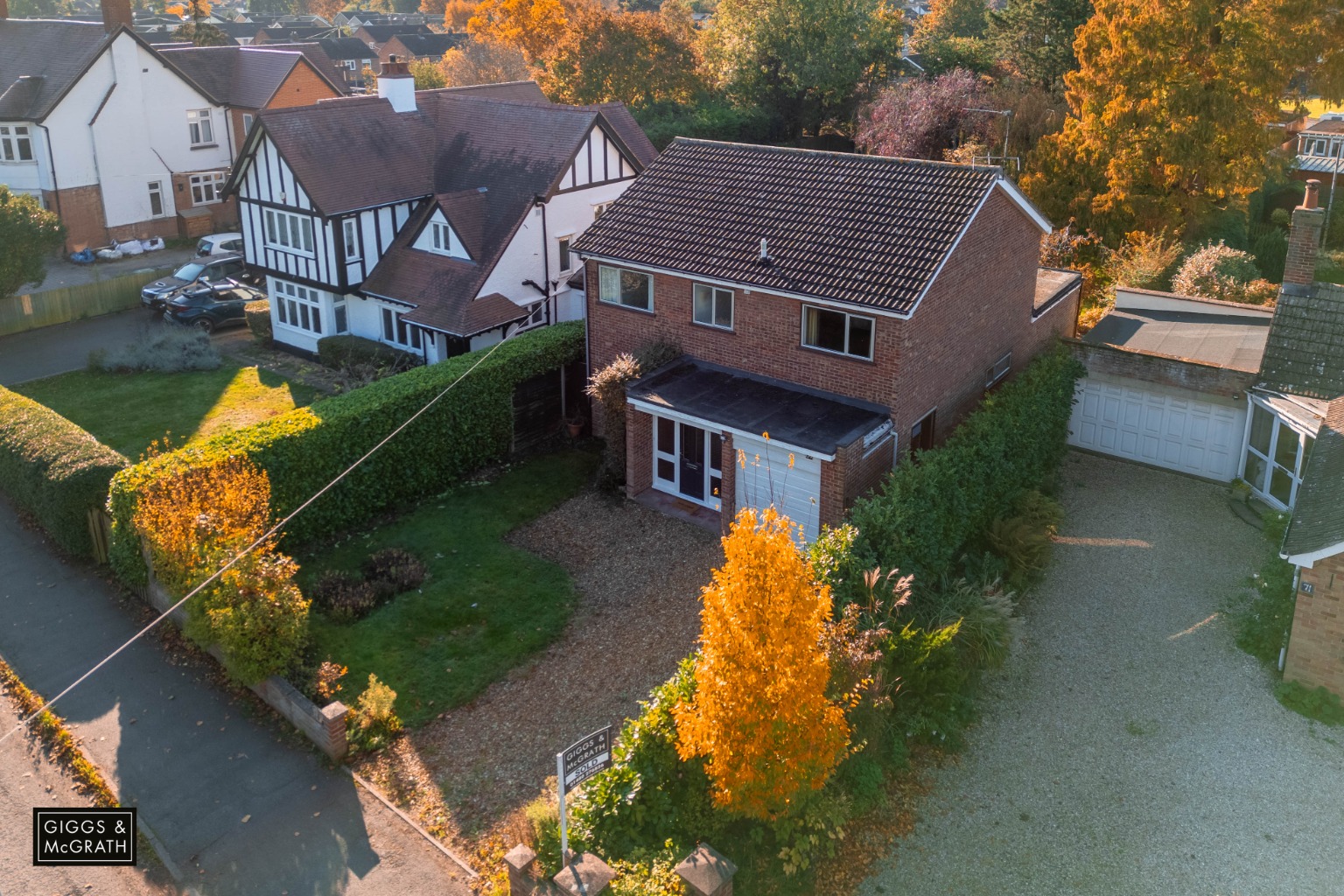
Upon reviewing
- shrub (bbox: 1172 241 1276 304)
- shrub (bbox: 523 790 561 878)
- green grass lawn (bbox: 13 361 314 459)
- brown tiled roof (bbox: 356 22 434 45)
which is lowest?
shrub (bbox: 523 790 561 878)

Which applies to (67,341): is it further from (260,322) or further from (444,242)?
(444,242)

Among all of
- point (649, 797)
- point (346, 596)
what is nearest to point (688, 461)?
point (346, 596)

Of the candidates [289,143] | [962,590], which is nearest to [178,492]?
[962,590]

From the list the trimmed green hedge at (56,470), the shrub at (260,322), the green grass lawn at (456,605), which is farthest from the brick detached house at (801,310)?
the shrub at (260,322)

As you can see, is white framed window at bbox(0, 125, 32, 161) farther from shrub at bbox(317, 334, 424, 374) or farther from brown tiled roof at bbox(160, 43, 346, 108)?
shrub at bbox(317, 334, 424, 374)

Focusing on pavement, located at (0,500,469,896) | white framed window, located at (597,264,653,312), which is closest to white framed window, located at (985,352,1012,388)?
white framed window, located at (597,264,653,312)

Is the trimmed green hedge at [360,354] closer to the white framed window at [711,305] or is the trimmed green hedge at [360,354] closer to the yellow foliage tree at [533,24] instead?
the white framed window at [711,305]

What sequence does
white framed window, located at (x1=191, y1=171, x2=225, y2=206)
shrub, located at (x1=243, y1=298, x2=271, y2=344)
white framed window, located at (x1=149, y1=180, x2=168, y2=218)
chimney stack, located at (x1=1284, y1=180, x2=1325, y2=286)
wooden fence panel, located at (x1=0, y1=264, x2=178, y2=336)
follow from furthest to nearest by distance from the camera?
white framed window, located at (x1=191, y1=171, x2=225, y2=206)
white framed window, located at (x1=149, y1=180, x2=168, y2=218)
wooden fence panel, located at (x1=0, y1=264, x2=178, y2=336)
shrub, located at (x1=243, y1=298, x2=271, y2=344)
chimney stack, located at (x1=1284, y1=180, x2=1325, y2=286)
